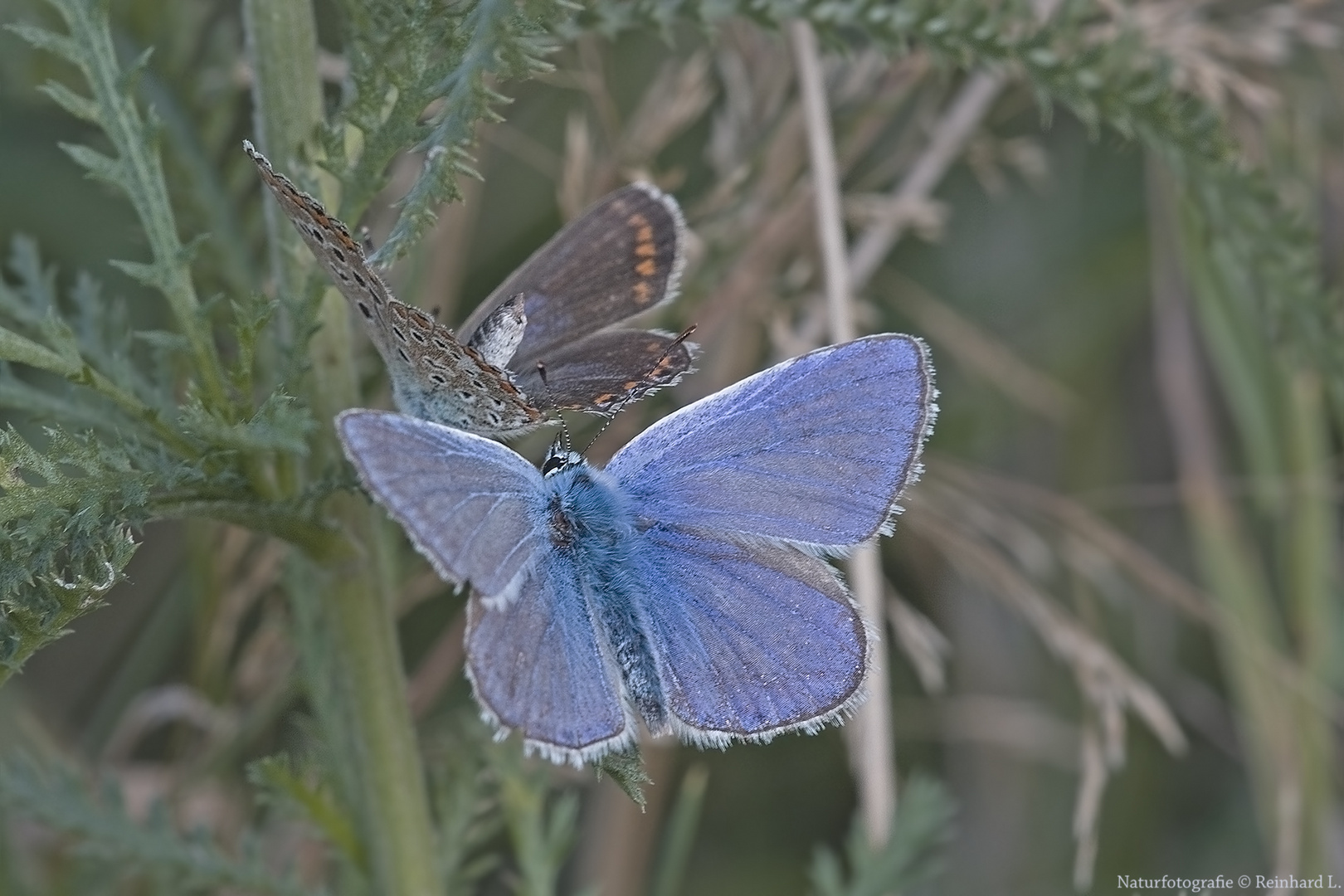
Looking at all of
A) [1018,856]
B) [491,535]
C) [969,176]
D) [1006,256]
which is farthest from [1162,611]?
[491,535]

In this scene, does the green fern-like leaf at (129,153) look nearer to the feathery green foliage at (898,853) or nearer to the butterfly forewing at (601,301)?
the butterfly forewing at (601,301)

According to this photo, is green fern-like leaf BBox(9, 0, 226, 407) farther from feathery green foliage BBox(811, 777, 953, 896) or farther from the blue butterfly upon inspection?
feathery green foliage BBox(811, 777, 953, 896)

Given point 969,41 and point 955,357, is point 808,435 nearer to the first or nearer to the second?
point 969,41

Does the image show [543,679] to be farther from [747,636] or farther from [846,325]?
[846,325]

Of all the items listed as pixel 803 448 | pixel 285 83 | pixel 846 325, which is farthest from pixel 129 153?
pixel 846 325

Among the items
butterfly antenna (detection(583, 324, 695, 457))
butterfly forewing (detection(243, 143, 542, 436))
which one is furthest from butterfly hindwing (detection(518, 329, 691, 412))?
butterfly forewing (detection(243, 143, 542, 436))
